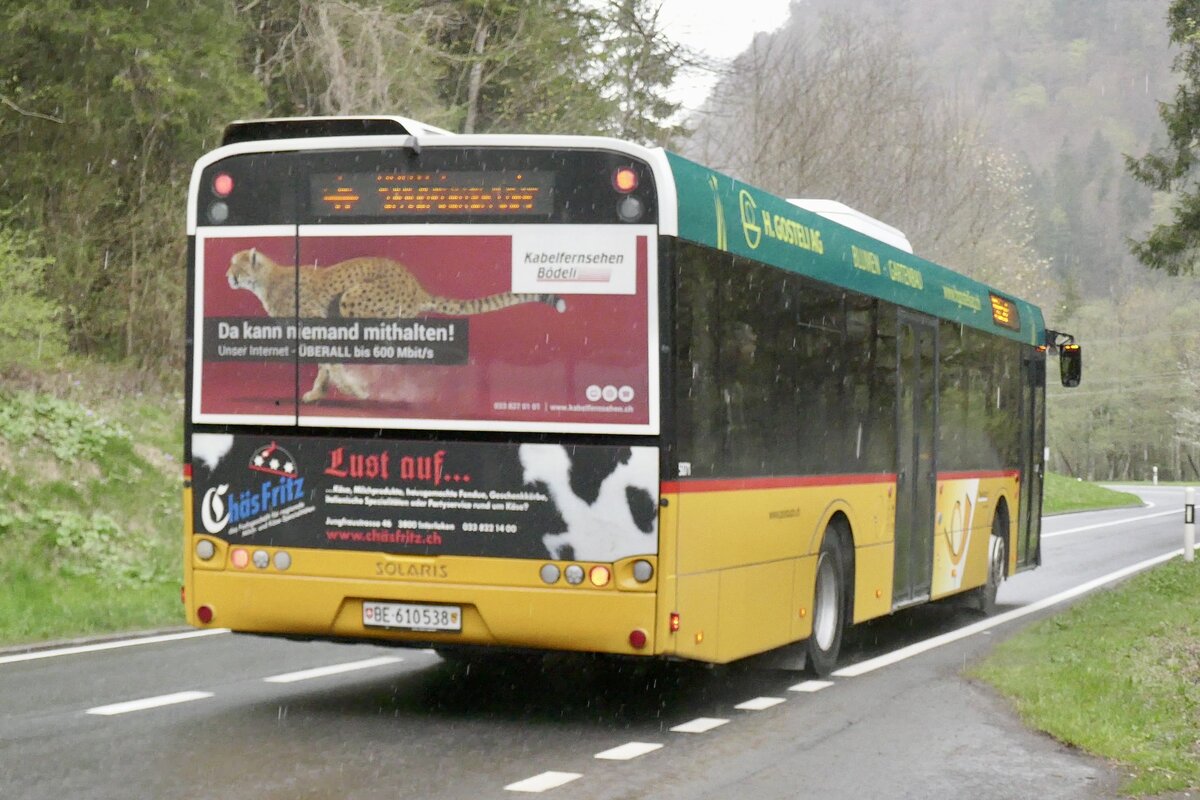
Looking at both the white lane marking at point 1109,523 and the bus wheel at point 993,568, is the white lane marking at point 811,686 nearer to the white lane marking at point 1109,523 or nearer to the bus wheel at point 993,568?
the bus wheel at point 993,568

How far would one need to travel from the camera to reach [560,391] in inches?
385

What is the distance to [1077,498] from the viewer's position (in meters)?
61.0

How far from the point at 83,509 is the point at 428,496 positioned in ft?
32.7

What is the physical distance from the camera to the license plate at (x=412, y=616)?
9.95 m

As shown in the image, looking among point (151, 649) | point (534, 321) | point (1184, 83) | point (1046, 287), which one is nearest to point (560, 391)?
point (534, 321)

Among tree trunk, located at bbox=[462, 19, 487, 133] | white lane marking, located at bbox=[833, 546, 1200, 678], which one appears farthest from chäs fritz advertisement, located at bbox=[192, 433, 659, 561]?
tree trunk, located at bbox=[462, 19, 487, 133]

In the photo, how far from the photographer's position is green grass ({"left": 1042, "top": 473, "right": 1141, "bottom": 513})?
56.6 metres

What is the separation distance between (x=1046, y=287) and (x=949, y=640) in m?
57.6

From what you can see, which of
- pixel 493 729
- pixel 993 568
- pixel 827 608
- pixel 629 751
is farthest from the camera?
pixel 993 568

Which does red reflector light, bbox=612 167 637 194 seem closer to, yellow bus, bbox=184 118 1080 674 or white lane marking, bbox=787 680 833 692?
yellow bus, bbox=184 118 1080 674

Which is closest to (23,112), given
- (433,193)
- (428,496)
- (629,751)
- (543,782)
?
(433,193)

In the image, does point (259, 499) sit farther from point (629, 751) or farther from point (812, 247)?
point (812, 247)

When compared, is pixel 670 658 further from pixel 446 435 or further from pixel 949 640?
pixel 949 640

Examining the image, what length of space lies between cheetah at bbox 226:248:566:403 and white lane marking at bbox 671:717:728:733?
7.99ft
